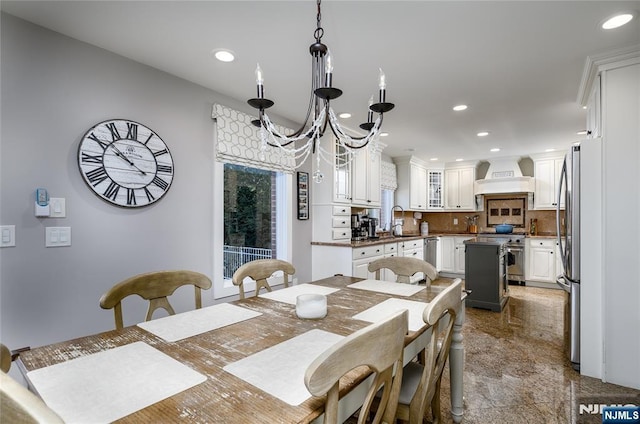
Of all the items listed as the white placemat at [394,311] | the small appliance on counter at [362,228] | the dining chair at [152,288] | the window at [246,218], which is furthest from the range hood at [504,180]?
the dining chair at [152,288]

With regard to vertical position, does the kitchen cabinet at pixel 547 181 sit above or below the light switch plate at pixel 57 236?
above

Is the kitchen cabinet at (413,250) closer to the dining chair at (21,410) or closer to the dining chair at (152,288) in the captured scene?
the dining chair at (152,288)

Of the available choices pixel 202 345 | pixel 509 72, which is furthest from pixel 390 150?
pixel 202 345

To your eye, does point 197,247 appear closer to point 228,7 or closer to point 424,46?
point 228,7

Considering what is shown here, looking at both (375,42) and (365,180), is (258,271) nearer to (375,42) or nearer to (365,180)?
(375,42)

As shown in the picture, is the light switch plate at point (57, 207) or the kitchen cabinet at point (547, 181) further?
the kitchen cabinet at point (547, 181)

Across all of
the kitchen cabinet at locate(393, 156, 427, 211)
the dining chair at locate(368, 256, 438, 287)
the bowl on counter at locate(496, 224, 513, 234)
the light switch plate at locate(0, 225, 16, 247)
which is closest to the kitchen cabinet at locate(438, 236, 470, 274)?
the bowl on counter at locate(496, 224, 513, 234)

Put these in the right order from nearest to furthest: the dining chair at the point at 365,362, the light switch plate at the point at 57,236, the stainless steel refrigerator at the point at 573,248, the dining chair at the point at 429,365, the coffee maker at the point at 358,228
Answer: the dining chair at the point at 365,362 < the dining chair at the point at 429,365 < the light switch plate at the point at 57,236 < the stainless steel refrigerator at the point at 573,248 < the coffee maker at the point at 358,228

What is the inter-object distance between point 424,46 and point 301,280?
274cm

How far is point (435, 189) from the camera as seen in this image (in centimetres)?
673

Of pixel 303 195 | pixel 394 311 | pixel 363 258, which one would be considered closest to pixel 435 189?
pixel 363 258

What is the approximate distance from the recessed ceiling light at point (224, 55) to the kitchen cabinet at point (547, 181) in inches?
227

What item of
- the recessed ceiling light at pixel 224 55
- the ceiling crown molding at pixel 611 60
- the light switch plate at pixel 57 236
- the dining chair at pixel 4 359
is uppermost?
the recessed ceiling light at pixel 224 55

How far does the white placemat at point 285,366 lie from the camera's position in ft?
2.76
